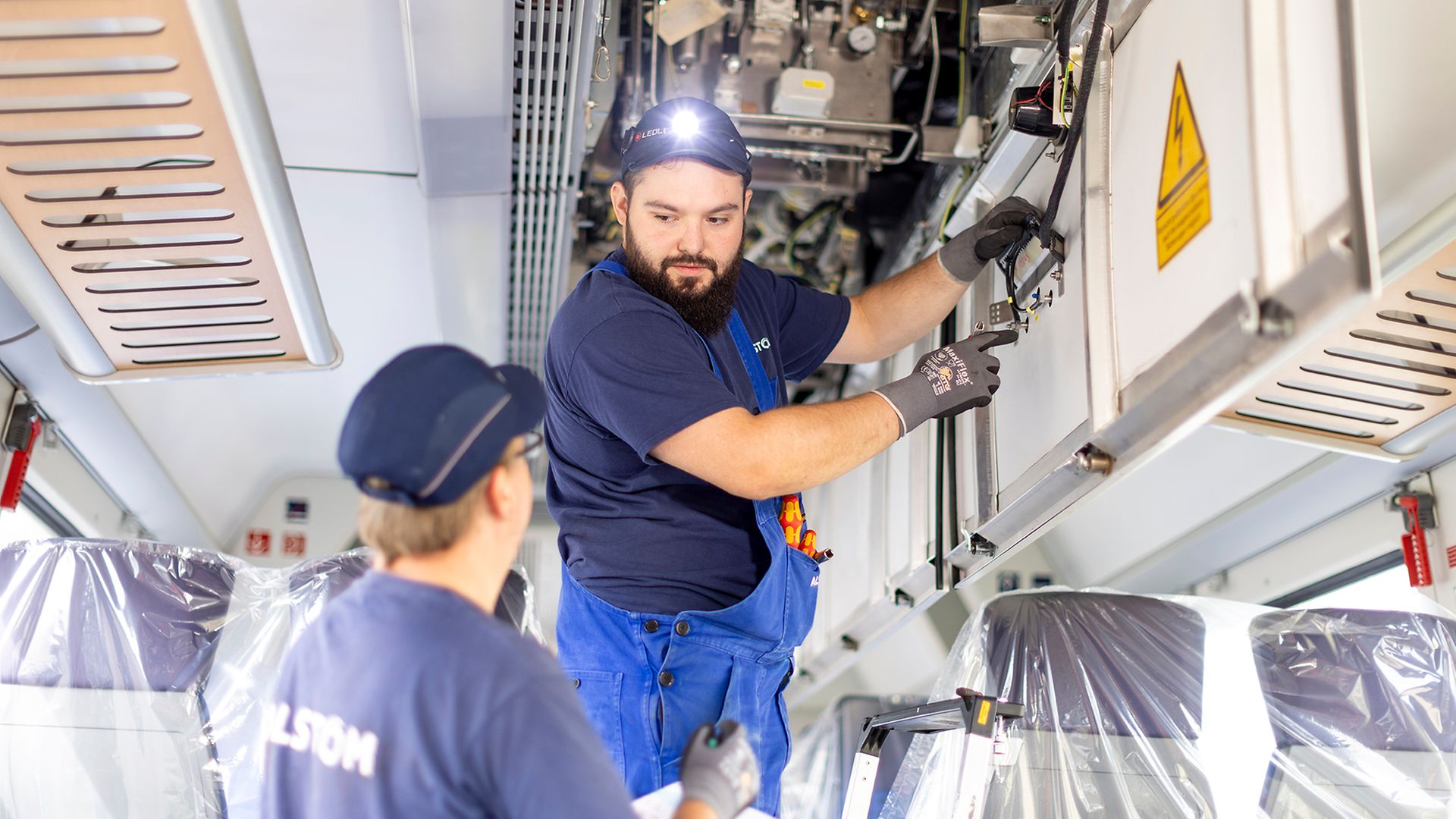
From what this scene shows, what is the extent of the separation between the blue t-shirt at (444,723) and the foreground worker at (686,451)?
861 mm

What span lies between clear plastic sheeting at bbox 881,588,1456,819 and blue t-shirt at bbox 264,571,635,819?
1246 millimetres

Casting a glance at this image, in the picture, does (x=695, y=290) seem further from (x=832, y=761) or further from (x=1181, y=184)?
(x=832, y=761)

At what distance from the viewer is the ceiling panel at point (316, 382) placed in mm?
3812

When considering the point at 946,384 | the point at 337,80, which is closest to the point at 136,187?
the point at 337,80

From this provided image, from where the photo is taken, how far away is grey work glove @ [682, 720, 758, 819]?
156 centimetres

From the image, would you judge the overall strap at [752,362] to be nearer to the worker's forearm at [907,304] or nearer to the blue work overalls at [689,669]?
the blue work overalls at [689,669]

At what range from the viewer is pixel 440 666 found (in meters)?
1.37

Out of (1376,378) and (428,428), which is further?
(1376,378)

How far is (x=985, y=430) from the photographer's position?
112 inches

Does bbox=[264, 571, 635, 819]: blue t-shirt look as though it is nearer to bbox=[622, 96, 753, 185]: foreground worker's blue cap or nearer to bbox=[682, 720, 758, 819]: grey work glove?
bbox=[682, 720, 758, 819]: grey work glove

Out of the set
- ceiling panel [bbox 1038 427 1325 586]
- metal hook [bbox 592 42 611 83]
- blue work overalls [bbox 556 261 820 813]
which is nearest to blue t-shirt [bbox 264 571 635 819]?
blue work overalls [bbox 556 261 820 813]

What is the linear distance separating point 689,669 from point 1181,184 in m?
1.32

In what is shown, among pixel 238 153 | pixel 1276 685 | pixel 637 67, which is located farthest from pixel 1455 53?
pixel 238 153

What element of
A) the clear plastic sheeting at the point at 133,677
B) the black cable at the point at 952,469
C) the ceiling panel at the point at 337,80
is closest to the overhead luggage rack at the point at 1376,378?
the black cable at the point at 952,469
